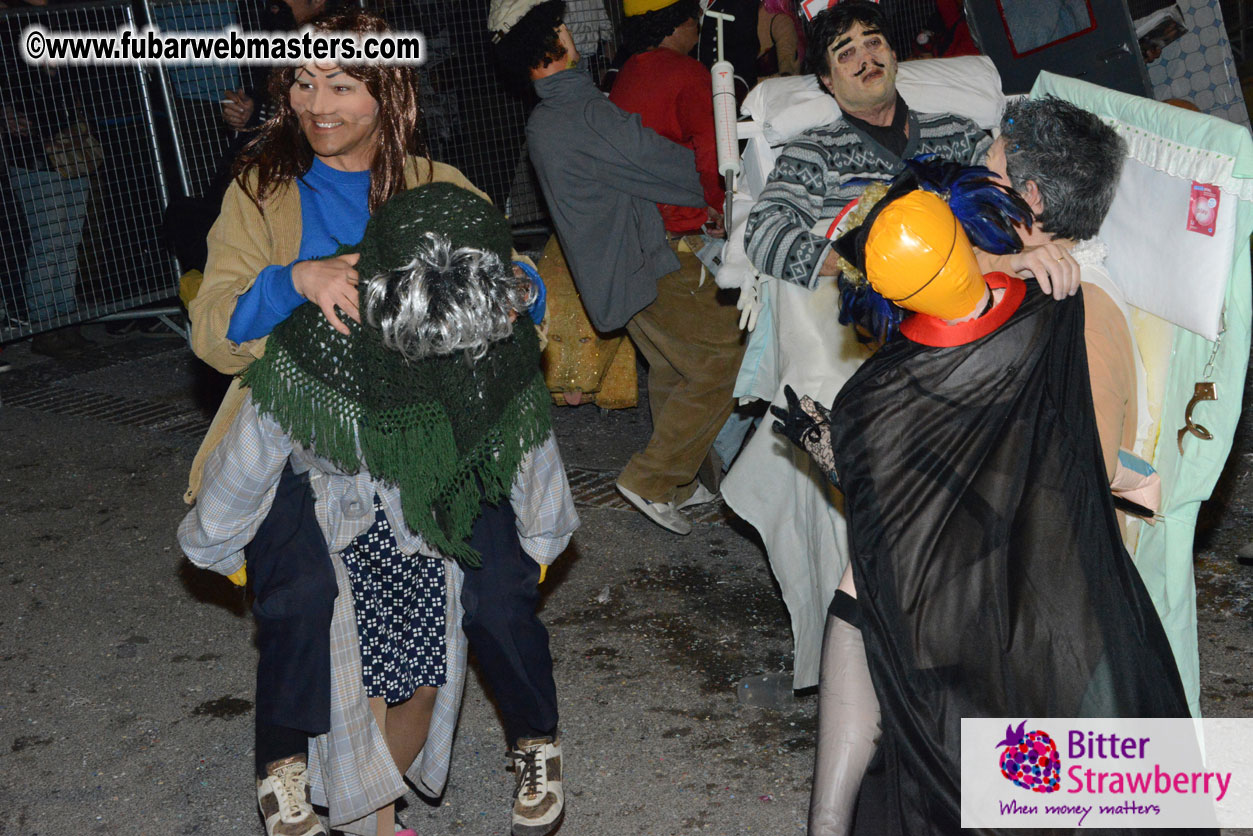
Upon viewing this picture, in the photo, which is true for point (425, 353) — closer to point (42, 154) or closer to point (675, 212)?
point (675, 212)

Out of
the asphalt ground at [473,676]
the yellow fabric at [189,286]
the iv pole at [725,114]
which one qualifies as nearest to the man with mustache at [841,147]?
the iv pole at [725,114]

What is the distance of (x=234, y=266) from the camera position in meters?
2.83

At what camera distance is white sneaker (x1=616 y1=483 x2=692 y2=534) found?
515 centimetres

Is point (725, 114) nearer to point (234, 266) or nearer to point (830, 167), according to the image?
point (830, 167)

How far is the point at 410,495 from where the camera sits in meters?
2.73

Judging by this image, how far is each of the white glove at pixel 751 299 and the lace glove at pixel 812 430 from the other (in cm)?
100

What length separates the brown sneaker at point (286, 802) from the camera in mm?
2814

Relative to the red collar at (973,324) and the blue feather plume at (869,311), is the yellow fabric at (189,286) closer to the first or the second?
the blue feather plume at (869,311)

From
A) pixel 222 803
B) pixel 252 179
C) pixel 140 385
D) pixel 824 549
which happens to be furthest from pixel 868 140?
pixel 140 385

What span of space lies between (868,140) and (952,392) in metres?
1.46

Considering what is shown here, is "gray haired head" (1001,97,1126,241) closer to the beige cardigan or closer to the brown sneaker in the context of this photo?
the beige cardigan

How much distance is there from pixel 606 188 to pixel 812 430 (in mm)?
2488

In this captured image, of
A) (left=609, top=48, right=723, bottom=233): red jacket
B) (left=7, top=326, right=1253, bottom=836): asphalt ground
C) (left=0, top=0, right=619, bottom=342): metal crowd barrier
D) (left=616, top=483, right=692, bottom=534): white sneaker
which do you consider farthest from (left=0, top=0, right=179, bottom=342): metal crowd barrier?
(left=616, top=483, right=692, bottom=534): white sneaker

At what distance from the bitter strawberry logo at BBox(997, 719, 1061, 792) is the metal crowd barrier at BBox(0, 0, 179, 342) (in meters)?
6.29
